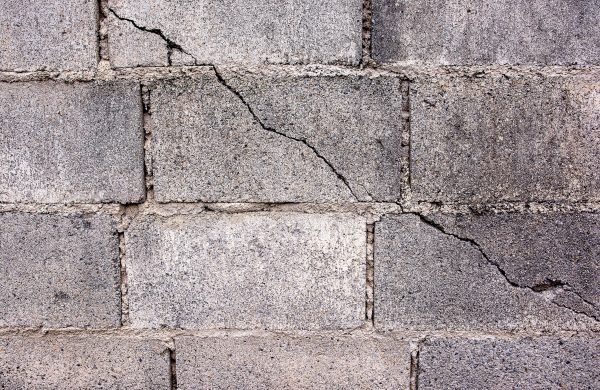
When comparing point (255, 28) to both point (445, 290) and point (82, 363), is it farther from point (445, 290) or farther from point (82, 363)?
point (82, 363)

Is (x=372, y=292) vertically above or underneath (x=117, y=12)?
underneath

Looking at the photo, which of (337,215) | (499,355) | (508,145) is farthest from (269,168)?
(499,355)

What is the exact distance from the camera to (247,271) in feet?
4.66

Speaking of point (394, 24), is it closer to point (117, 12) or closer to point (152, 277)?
point (117, 12)

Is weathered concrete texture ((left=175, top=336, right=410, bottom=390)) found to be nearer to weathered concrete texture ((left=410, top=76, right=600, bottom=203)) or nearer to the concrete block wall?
the concrete block wall

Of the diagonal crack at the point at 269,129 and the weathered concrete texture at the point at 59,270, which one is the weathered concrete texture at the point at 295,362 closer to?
the weathered concrete texture at the point at 59,270

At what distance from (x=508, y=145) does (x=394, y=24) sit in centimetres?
50

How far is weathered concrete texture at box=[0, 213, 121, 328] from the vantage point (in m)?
1.42

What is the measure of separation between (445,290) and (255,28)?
1.00 metres

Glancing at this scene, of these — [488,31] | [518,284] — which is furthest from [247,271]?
[488,31]

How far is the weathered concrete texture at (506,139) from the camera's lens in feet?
4.41

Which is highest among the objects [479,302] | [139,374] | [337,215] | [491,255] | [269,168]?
[269,168]

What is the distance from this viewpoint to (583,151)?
4.46 ft

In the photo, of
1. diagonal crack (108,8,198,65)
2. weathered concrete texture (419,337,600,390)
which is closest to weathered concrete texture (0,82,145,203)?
Result: diagonal crack (108,8,198,65)
